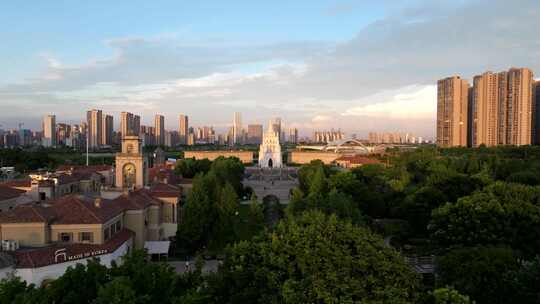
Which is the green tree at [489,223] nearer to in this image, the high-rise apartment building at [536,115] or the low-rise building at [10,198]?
the low-rise building at [10,198]

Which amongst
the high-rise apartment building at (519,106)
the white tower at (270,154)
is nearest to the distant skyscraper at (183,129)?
the white tower at (270,154)

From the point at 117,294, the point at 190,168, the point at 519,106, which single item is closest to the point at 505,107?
the point at 519,106

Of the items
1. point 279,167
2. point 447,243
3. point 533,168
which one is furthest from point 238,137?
point 447,243

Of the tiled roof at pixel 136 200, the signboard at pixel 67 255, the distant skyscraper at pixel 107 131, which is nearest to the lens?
the signboard at pixel 67 255

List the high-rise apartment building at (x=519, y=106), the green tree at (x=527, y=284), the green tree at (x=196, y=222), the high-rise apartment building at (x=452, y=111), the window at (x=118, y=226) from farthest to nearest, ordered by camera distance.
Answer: the high-rise apartment building at (x=452, y=111) < the high-rise apartment building at (x=519, y=106) < the green tree at (x=196, y=222) < the window at (x=118, y=226) < the green tree at (x=527, y=284)

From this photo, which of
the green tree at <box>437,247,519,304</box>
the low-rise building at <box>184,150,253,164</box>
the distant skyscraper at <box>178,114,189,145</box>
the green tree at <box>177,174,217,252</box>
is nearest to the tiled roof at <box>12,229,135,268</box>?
the green tree at <box>177,174,217,252</box>

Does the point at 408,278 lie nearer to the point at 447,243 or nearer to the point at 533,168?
the point at 447,243

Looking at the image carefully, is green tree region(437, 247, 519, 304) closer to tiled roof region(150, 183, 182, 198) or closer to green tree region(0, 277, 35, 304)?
green tree region(0, 277, 35, 304)

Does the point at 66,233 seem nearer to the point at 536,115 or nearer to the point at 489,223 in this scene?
the point at 489,223
